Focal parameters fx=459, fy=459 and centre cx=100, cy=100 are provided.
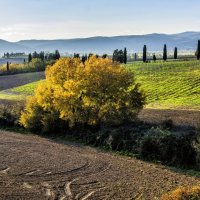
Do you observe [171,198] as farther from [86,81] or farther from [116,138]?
[86,81]

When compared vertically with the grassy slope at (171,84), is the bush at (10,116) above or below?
below

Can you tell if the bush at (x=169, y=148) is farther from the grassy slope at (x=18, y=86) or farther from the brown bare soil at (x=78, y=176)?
the grassy slope at (x=18, y=86)

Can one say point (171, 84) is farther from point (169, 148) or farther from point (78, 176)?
point (78, 176)

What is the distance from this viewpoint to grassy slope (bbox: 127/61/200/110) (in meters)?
63.1

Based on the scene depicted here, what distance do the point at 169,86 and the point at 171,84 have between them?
159 centimetres

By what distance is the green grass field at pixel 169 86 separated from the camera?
207 feet

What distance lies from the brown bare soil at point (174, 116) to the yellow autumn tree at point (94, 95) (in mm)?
3990

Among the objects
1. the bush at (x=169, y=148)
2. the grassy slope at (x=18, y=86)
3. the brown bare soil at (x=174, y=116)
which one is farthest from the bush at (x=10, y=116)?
the grassy slope at (x=18, y=86)

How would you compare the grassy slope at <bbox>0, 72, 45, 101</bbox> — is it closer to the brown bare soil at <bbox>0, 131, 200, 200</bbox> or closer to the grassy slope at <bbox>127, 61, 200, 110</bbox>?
the grassy slope at <bbox>127, 61, 200, 110</bbox>

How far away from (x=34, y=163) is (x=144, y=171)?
8624 millimetres

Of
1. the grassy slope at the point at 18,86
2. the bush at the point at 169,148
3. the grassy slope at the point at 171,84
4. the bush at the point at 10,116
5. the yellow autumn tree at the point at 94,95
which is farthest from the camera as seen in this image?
the grassy slope at the point at 18,86

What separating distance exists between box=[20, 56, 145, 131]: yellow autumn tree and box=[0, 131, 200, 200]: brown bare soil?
6331 millimetres

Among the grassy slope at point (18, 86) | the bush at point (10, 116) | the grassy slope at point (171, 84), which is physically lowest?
the grassy slope at point (18, 86)

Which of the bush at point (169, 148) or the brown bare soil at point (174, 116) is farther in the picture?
the brown bare soil at point (174, 116)
